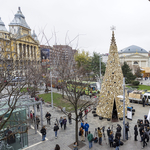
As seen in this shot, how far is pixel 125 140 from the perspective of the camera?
9.39 m

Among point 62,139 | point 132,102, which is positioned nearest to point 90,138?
point 62,139

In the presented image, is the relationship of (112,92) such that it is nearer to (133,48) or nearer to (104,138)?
(104,138)

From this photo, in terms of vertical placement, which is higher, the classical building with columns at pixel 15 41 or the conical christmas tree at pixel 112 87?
the classical building with columns at pixel 15 41

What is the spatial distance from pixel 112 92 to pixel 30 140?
8442 mm

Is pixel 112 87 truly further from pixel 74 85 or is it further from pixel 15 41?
pixel 15 41

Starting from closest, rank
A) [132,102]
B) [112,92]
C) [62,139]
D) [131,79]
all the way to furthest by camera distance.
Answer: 1. [62,139]
2. [112,92]
3. [132,102]
4. [131,79]

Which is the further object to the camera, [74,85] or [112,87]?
[74,85]

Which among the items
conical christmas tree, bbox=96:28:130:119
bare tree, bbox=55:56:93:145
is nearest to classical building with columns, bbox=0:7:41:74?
bare tree, bbox=55:56:93:145

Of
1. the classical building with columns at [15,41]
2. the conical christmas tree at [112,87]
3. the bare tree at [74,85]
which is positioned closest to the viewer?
the classical building with columns at [15,41]

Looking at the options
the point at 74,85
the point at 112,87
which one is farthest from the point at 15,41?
the point at 112,87

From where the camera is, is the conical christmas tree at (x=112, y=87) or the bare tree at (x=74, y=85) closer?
the bare tree at (x=74, y=85)

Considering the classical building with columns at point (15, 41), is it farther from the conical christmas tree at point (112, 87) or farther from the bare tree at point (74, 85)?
the conical christmas tree at point (112, 87)

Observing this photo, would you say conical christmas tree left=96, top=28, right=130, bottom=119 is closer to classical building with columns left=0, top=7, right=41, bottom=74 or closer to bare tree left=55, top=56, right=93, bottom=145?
bare tree left=55, top=56, right=93, bottom=145

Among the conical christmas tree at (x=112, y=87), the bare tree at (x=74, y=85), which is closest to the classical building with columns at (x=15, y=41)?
the bare tree at (x=74, y=85)
